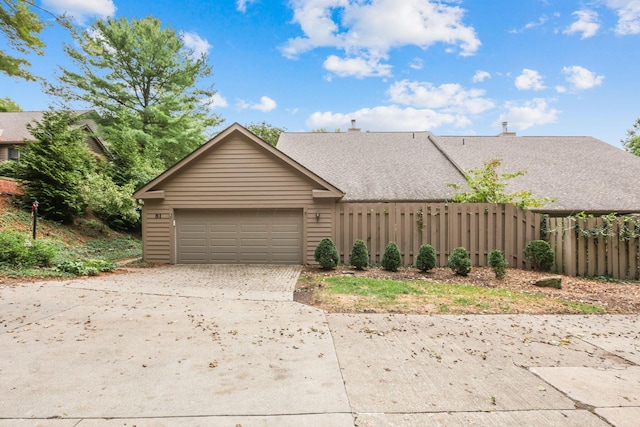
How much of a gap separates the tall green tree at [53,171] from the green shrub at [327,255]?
437 inches

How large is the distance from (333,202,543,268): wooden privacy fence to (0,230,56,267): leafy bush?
789 cm

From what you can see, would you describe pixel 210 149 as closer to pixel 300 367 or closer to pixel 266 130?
pixel 300 367

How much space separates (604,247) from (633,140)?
105ft

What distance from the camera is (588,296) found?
6.62m

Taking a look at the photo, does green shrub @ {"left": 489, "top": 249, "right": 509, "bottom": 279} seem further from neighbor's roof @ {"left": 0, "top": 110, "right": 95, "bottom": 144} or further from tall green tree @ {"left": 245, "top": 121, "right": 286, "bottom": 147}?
tall green tree @ {"left": 245, "top": 121, "right": 286, "bottom": 147}

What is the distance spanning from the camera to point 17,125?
23.7m

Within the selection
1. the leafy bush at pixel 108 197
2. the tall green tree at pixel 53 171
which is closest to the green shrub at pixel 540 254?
the leafy bush at pixel 108 197

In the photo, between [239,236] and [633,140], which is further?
[633,140]

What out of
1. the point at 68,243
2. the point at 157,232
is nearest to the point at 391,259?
the point at 157,232

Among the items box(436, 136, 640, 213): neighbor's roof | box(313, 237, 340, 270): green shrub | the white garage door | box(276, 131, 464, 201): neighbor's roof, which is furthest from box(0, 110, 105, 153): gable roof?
box(436, 136, 640, 213): neighbor's roof

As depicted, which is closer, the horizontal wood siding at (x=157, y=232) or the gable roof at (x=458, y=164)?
the horizontal wood siding at (x=157, y=232)

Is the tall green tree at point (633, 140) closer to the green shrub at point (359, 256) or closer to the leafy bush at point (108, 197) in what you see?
the green shrub at point (359, 256)

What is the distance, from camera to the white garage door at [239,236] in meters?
10.8

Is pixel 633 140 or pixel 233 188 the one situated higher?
pixel 633 140
